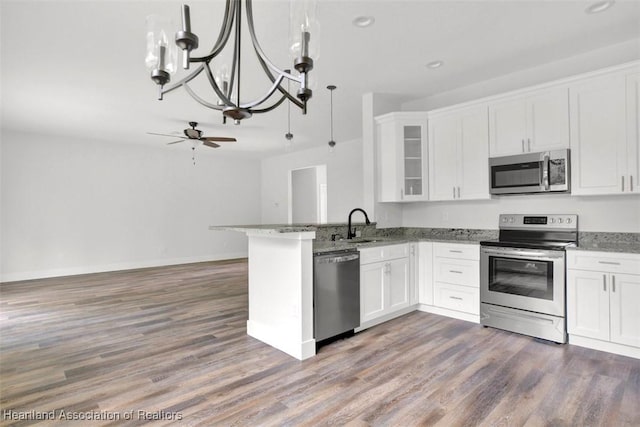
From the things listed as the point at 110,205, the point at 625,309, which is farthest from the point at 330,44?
the point at 110,205

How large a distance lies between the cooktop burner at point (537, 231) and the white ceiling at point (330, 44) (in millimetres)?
1642

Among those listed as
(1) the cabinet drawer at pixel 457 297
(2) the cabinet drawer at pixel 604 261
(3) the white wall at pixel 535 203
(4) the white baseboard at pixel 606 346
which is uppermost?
(3) the white wall at pixel 535 203

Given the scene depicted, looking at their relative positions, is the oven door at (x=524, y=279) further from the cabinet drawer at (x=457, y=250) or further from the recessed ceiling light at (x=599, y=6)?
the recessed ceiling light at (x=599, y=6)

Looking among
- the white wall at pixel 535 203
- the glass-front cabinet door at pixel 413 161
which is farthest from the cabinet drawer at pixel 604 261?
the glass-front cabinet door at pixel 413 161

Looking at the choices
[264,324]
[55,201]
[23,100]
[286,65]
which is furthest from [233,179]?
[264,324]

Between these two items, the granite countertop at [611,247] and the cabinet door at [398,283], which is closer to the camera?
the granite countertop at [611,247]

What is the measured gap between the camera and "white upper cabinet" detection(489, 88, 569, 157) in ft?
10.8

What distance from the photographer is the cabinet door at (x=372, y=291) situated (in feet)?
11.0

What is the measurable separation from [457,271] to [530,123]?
66.4 inches

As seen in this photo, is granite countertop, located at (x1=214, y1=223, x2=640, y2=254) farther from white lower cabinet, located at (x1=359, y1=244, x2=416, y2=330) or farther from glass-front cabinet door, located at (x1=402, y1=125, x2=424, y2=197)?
glass-front cabinet door, located at (x1=402, y1=125, x2=424, y2=197)

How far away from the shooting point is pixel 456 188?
405cm

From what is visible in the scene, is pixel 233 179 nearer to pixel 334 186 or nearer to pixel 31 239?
pixel 334 186

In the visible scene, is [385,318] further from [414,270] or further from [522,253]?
[522,253]

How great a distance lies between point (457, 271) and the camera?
3.76 meters
